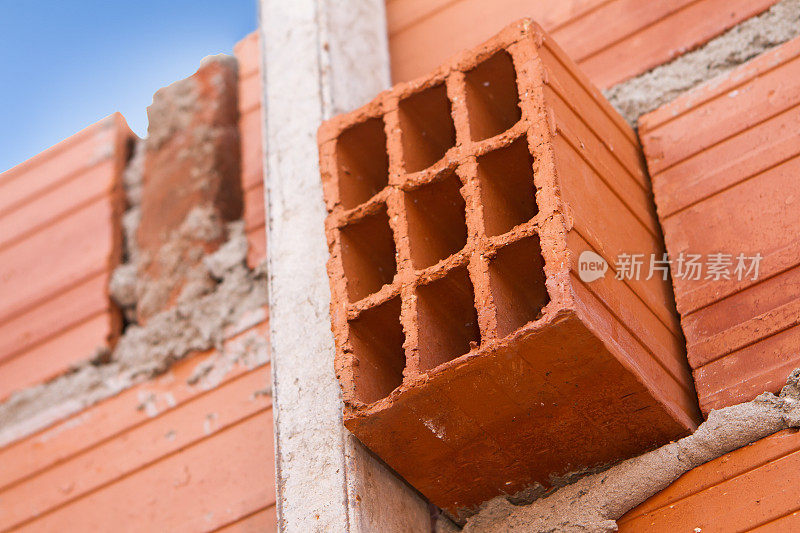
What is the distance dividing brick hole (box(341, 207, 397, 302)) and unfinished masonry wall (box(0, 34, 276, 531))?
676 mm

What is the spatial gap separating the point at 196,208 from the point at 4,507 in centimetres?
110

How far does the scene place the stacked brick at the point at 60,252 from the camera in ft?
11.2

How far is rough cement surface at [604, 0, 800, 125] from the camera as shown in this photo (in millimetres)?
2619

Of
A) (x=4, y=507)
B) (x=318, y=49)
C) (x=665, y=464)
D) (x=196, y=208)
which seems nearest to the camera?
(x=665, y=464)

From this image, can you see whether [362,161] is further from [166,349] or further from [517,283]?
[166,349]

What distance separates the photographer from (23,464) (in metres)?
3.23

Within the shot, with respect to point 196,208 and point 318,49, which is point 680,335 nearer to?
point 318,49

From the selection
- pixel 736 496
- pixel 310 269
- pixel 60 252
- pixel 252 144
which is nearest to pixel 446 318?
pixel 310 269

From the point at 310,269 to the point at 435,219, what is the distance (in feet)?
1.24

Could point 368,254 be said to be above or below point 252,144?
below

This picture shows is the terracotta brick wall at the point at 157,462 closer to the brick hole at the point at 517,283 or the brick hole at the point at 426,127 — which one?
the brick hole at the point at 426,127

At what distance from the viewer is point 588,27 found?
9.68 ft

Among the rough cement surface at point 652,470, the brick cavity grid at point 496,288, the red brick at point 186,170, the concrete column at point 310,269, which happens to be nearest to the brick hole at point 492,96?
the brick cavity grid at point 496,288

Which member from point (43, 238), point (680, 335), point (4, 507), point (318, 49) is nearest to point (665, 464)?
point (680, 335)
